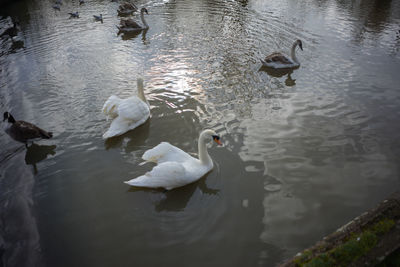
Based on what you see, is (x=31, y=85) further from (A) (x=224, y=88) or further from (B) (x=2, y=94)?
(A) (x=224, y=88)

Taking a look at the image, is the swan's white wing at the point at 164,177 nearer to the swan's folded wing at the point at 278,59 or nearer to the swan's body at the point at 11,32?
the swan's folded wing at the point at 278,59

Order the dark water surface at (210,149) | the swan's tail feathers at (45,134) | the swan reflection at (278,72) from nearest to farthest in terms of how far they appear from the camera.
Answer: the dark water surface at (210,149) → the swan's tail feathers at (45,134) → the swan reflection at (278,72)

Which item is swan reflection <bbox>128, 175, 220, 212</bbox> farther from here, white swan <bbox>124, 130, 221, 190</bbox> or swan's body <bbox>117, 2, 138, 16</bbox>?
swan's body <bbox>117, 2, 138, 16</bbox>

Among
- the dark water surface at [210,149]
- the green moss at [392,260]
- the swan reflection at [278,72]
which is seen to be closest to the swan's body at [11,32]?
the dark water surface at [210,149]

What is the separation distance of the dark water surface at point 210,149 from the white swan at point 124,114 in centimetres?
29

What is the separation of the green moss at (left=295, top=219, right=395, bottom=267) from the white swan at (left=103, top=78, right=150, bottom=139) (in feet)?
16.8

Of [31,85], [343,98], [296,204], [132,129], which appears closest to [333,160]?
[296,204]

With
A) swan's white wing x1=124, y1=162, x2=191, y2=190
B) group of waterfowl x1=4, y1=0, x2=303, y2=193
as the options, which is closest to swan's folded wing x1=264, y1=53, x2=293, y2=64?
group of waterfowl x1=4, y1=0, x2=303, y2=193

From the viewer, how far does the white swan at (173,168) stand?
18.4 feet

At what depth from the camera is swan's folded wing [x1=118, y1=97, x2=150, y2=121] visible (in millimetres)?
7543

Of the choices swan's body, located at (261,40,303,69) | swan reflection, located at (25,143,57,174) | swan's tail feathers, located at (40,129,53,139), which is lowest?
swan reflection, located at (25,143,57,174)

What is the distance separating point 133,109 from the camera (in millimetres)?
7660

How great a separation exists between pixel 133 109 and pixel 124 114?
272mm

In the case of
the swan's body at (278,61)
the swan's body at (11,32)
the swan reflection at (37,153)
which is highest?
the swan's body at (11,32)
